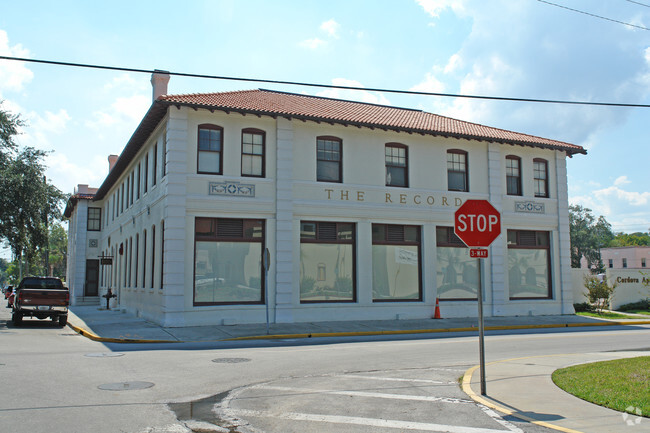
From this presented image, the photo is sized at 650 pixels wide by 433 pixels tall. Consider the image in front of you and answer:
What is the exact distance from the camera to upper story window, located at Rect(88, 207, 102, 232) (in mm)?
45219

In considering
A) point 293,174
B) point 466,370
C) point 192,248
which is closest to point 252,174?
point 293,174

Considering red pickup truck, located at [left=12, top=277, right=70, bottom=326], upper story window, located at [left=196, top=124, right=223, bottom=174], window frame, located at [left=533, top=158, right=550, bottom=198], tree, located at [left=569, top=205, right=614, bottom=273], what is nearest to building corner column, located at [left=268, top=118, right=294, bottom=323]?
upper story window, located at [left=196, top=124, right=223, bottom=174]

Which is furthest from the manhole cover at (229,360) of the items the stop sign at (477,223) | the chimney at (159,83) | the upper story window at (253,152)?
the chimney at (159,83)

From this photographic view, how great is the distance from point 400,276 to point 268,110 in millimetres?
8484

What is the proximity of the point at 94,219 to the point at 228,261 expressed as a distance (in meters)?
28.7

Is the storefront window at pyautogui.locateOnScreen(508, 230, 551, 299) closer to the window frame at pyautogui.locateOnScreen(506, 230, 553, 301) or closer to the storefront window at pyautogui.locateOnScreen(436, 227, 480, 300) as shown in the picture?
the window frame at pyautogui.locateOnScreen(506, 230, 553, 301)

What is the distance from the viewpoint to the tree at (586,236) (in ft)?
275

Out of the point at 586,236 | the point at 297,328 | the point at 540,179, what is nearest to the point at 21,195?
the point at 297,328

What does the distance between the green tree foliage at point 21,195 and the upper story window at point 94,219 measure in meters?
16.9

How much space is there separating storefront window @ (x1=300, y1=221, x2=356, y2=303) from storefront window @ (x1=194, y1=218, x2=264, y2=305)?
1.74m

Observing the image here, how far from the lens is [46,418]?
7062 millimetres

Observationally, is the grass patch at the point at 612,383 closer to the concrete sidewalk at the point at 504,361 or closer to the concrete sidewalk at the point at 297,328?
the concrete sidewalk at the point at 504,361

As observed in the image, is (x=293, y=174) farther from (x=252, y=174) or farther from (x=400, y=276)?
(x=400, y=276)

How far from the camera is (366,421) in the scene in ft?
22.9
